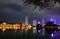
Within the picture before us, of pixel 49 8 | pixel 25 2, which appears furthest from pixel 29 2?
pixel 49 8

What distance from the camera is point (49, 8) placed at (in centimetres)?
947

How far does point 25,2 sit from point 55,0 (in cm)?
133

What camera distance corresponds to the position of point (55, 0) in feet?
29.6

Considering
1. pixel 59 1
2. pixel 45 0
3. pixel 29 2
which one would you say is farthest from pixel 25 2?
pixel 59 1

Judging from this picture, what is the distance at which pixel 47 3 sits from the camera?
364 inches

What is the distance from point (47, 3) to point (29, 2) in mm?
803

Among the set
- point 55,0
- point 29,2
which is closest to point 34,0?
point 29,2

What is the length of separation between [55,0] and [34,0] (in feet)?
2.97

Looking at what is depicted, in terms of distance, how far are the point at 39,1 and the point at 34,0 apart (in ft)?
1.27

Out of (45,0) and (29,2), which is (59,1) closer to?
(45,0)

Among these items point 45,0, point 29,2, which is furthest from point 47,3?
point 29,2

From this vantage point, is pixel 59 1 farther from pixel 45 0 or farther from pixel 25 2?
pixel 25 2

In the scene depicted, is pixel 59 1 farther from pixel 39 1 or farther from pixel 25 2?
pixel 25 2

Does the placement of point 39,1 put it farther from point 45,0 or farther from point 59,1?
point 59,1
